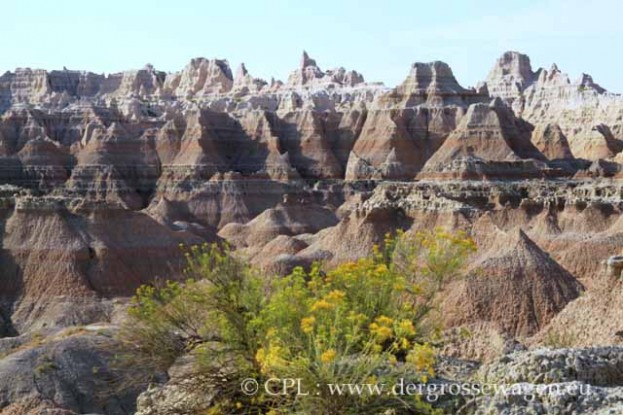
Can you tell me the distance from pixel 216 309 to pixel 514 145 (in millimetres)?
95068

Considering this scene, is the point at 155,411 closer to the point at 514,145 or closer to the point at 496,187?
the point at 496,187

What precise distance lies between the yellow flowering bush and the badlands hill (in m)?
7.48

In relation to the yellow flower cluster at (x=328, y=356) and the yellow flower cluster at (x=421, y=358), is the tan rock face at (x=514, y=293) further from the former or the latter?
the yellow flower cluster at (x=328, y=356)

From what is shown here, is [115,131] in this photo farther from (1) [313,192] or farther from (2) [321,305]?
(2) [321,305]

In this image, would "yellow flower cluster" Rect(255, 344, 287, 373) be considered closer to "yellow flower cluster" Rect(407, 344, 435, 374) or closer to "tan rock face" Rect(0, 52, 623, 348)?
"yellow flower cluster" Rect(407, 344, 435, 374)

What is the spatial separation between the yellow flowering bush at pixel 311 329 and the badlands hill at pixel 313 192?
748 cm

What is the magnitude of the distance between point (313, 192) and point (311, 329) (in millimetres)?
95175

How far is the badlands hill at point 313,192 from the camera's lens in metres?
43.5

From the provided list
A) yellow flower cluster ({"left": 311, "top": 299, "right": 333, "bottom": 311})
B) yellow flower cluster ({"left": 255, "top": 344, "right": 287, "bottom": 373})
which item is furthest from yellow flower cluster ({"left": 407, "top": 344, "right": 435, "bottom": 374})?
yellow flower cluster ({"left": 255, "top": 344, "right": 287, "bottom": 373})

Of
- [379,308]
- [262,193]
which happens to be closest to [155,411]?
[379,308]

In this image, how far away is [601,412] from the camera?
16.5 metres

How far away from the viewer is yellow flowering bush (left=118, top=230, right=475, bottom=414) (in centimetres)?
1727

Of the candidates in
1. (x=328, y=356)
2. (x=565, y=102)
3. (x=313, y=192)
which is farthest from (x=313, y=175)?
(x=328, y=356)

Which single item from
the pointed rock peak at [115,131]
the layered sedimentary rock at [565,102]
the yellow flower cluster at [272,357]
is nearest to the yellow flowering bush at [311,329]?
the yellow flower cluster at [272,357]
